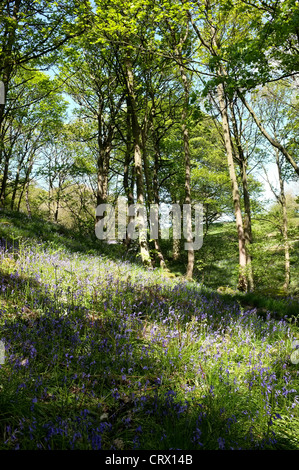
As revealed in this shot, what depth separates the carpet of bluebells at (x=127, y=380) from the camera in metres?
2.25

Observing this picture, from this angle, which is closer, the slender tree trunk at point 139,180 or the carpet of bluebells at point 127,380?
the carpet of bluebells at point 127,380

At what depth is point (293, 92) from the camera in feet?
56.2

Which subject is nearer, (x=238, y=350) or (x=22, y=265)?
(x=238, y=350)

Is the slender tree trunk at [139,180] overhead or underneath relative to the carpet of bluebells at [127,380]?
overhead

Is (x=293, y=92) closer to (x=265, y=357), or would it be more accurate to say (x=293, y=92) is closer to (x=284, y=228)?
(x=284, y=228)

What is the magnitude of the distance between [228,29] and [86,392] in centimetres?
1403

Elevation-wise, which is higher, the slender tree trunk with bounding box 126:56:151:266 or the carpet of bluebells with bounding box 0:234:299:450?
the slender tree trunk with bounding box 126:56:151:266

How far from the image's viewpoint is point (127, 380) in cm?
296

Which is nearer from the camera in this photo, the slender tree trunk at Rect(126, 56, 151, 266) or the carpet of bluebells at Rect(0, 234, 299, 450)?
the carpet of bluebells at Rect(0, 234, 299, 450)

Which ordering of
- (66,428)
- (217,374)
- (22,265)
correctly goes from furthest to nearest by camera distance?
1. (22,265)
2. (217,374)
3. (66,428)

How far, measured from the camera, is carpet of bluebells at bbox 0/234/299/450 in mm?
2248

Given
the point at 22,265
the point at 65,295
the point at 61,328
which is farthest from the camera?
the point at 22,265

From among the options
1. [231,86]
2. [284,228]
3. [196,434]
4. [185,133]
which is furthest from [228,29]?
[196,434]

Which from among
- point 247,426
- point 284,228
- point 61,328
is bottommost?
point 247,426
